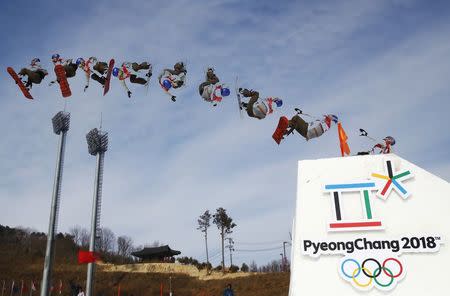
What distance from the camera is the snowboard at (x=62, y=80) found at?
15.2m

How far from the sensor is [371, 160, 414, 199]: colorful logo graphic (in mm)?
10719

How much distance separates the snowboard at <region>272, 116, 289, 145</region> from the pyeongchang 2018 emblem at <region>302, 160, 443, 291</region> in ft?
8.96

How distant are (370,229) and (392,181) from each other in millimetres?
1387

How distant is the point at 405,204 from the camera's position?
10625mm

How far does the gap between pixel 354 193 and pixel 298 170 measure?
1.55 m

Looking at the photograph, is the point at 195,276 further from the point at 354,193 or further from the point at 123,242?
the point at 123,242

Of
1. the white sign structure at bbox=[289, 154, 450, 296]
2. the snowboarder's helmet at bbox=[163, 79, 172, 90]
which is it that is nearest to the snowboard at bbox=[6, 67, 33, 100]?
the snowboarder's helmet at bbox=[163, 79, 172, 90]

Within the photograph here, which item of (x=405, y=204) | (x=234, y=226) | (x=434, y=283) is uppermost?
(x=234, y=226)

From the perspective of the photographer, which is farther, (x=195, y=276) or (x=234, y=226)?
(x=234, y=226)

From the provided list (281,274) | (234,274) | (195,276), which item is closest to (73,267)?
(195,276)

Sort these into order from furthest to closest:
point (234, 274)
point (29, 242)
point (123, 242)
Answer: point (123, 242)
point (29, 242)
point (234, 274)

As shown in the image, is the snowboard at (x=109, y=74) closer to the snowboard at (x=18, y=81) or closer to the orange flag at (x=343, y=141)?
the snowboard at (x=18, y=81)

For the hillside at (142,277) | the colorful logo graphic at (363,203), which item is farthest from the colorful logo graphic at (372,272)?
the hillside at (142,277)

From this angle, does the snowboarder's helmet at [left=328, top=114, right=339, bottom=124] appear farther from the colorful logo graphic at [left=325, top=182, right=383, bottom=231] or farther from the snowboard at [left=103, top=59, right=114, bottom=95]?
the snowboard at [left=103, top=59, right=114, bottom=95]
